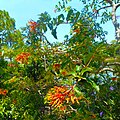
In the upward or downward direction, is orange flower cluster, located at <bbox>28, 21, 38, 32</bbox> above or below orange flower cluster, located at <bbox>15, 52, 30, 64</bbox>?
above

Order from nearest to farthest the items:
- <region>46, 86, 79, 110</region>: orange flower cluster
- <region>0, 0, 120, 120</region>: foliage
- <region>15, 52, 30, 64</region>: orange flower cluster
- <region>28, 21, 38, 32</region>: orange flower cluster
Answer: <region>46, 86, 79, 110</region>: orange flower cluster
<region>0, 0, 120, 120</region>: foliage
<region>15, 52, 30, 64</region>: orange flower cluster
<region>28, 21, 38, 32</region>: orange flower cluster

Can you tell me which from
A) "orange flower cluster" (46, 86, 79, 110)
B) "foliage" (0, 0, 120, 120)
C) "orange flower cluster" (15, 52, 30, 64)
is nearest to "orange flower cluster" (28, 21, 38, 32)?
"foliage" (0, 0, 120, 120)

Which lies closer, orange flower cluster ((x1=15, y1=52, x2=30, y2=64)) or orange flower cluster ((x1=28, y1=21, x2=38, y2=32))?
orange flower cluster ((x1=15, y1=52, x2=30, y2=64))

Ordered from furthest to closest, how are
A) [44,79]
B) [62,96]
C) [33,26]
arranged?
[33,26]
[44,79]
[62,96]

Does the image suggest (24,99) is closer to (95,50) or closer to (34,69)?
(34,69)

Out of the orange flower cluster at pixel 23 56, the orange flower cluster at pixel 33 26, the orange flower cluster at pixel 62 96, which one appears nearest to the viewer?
the orange flower cluster at pixel 62 96

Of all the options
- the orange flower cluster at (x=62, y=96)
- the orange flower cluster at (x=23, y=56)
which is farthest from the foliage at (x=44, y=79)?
the orange flower cluster at (x=62, y=96)

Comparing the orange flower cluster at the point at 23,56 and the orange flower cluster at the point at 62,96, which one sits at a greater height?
the orange flower cluster at the point at 23,56

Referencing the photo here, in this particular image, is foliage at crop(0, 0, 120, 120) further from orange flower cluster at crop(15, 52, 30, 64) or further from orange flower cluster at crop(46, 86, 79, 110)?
orange flower cluster at crop(46, 86, 79, 110)

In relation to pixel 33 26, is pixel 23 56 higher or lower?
lower

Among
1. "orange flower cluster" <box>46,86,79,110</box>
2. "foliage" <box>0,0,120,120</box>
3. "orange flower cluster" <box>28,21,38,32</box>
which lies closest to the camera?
"orange flower cluster" <box>46,86,79,110</box>

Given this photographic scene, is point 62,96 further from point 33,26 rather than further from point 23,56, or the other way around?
point 33,26

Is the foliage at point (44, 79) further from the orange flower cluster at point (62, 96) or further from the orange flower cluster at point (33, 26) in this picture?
the orange flower cluster at point (62, 96)

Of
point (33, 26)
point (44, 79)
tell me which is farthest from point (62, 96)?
point (33, 26)
